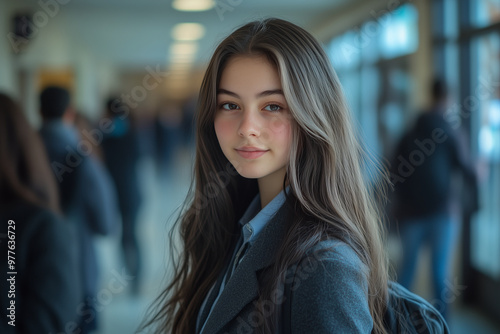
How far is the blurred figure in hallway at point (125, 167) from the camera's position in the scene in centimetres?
381

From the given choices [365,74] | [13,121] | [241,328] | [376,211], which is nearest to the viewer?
[241,328]

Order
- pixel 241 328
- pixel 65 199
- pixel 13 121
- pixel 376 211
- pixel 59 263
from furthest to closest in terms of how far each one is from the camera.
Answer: pixel 65 199, pixel 13 121, pixel 59 263, pixel 376 211, pixel 241 328

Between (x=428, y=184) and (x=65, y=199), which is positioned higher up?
(x=65, y=199)

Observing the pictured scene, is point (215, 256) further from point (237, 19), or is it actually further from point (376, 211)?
point (237, 19)

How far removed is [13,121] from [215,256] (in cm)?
87

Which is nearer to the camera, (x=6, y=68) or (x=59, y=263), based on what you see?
(x=59, y=263)

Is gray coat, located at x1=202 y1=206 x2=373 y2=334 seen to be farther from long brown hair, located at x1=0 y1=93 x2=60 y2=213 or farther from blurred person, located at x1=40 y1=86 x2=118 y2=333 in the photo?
blurred person, located at x1=40 y1=86 x2=118 y2=333

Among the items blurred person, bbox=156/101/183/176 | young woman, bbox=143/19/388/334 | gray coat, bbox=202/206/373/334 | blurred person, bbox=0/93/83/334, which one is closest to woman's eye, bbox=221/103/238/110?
young woman, bbox=143/19/388/334

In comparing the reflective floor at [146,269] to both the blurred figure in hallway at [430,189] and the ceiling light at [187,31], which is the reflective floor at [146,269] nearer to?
the blurred figure in hallway at [430,189]

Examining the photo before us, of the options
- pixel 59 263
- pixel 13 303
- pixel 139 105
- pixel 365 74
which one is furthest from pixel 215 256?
pixel 365 74

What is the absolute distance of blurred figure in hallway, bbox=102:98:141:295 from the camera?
3.81m

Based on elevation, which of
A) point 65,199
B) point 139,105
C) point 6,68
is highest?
point 6,68

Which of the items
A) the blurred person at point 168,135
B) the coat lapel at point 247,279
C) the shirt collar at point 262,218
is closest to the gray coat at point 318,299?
the coat lapel at point 247,279

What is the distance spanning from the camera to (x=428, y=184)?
11.5ft
